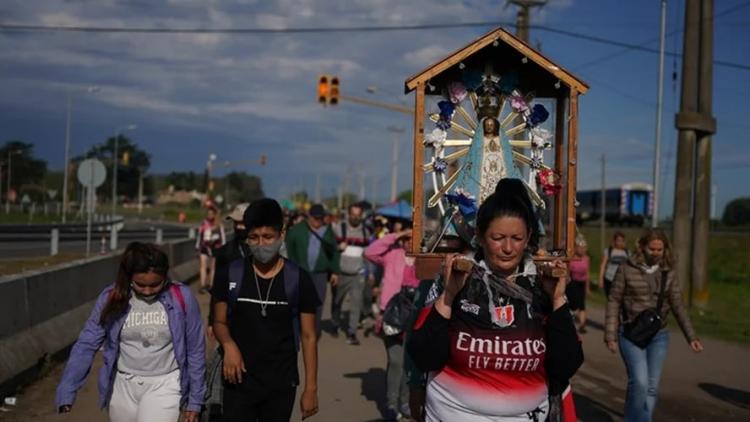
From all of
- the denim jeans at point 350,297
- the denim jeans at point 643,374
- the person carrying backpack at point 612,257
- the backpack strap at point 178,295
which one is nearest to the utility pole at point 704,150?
the person carrying backpack at point 612,257

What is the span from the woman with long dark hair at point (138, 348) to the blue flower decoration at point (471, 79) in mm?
2445

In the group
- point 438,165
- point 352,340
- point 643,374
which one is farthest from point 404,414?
point 352,340

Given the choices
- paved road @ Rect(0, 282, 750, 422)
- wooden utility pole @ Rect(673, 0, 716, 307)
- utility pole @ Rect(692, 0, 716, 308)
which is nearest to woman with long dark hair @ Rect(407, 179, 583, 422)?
paved road @ Rect(0, 282, 750, 422)

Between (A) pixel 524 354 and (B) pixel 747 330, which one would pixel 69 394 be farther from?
(B) pixel 747 330

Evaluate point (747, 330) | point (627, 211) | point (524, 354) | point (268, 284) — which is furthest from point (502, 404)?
point (627, 211)

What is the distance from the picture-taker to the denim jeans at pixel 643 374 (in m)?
6.99

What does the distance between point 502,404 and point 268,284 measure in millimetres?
1820

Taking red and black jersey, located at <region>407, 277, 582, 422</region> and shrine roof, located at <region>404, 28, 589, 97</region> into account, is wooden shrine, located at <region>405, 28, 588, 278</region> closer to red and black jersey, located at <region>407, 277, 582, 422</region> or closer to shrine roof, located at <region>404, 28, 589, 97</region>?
shrine roof, located at <region>404, 28, 589, 97</region>

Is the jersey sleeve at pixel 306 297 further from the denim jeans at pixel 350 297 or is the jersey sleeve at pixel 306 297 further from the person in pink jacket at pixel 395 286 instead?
the denim jeans at pixel 350 297

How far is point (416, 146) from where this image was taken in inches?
228

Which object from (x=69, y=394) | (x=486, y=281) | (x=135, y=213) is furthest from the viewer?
(x=135, y=213)

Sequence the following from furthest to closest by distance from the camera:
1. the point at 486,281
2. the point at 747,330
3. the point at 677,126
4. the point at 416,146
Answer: the point at 677,126 < the point at 747,330 < the point at 416,146 < the point at 486,281

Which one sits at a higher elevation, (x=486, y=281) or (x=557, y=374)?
(x=486, y=281)

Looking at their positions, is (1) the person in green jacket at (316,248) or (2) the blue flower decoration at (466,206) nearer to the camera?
(2) the blue flower decoration at (466,206)
